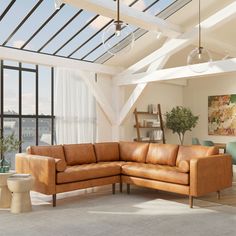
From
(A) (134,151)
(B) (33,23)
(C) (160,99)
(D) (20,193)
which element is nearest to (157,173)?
(A) (134,151)

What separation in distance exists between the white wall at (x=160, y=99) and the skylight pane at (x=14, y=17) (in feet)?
11.5

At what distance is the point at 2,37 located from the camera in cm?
594

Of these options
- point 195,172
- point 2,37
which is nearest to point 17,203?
point 195,172

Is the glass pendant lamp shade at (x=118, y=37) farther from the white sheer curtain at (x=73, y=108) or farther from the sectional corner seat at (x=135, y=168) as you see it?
the white sheer curtain at (x=73, y=108)

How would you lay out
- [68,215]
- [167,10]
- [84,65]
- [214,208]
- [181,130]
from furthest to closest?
[181,130] < [84,65] < [167,10] < [214,208] < [68,215]

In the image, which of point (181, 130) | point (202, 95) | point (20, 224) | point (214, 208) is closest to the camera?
point (20, 224)

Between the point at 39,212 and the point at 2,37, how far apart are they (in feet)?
10.8

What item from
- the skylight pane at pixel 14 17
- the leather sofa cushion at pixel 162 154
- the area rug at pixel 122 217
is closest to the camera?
the area rug at pixel 122 217

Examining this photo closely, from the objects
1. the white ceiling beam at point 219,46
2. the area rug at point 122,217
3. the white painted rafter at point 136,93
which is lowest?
the area rug at point 122,217

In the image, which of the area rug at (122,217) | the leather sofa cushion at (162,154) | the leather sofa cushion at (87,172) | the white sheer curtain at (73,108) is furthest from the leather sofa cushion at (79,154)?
the white sheer curtain at (73,108)

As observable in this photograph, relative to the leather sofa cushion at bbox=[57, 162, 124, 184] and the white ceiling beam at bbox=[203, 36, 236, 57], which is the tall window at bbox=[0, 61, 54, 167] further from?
the white ceiling beam at bbox=[203, 36, 236, 57]

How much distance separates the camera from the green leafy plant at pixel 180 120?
29.4ft

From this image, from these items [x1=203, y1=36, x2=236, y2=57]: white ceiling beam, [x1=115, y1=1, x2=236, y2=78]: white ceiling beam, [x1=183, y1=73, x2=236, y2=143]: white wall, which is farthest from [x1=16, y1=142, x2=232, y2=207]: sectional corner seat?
[x1=183, y1=73, x2=236, y2=143]: white wall

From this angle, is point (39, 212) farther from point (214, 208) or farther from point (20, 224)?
point (214, 208)
